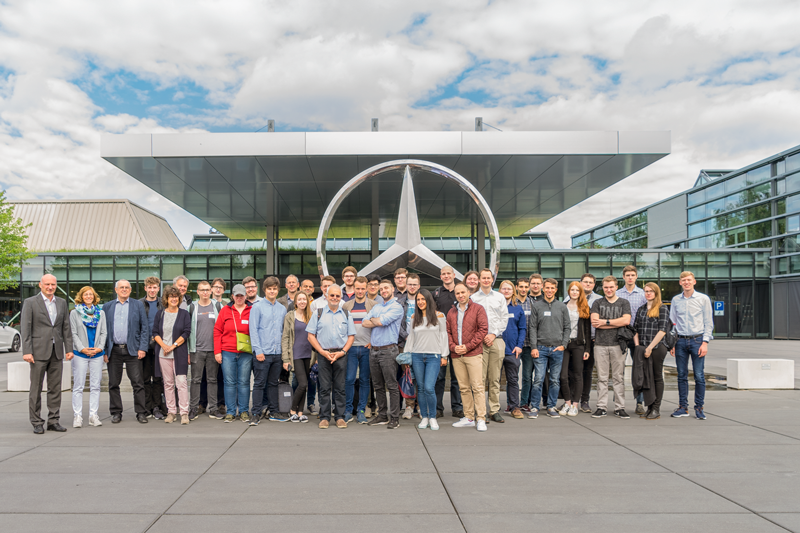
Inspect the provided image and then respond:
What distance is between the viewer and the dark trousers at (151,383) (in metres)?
7.52

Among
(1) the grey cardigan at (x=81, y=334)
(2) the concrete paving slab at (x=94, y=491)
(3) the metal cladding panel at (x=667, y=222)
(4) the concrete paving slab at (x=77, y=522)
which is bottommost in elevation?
(2) the concrete paving slab at (x=94, y=491)

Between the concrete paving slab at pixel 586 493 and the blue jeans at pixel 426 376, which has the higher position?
the blue jeans at pixel 426 376

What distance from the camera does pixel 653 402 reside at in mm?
7402

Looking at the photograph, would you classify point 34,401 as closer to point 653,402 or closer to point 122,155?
point 653,402

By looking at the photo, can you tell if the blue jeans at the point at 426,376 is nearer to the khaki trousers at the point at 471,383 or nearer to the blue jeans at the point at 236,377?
the khaki trousers at the point at 471,383

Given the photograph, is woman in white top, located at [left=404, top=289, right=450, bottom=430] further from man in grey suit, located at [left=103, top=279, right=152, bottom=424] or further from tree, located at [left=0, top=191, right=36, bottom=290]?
tree, located at [left=0, top=191, right=36, bottom=290]

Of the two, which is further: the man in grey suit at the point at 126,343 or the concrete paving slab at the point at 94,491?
the man in grey suit at the point at 126,343

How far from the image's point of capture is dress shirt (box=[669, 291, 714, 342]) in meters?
7.40

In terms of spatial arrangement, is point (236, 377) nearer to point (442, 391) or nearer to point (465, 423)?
point (442, 391)

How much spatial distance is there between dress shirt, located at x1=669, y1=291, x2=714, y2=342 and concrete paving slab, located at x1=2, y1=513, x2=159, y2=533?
6807 mm

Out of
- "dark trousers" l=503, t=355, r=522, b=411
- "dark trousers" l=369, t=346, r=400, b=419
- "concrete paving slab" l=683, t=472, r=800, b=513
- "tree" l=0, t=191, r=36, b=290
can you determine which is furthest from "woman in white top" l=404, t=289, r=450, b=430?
"tree" l=0, t=191, r=36, b=290

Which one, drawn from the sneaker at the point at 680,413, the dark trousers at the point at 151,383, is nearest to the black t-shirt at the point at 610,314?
the sneaker at the point at 680,413

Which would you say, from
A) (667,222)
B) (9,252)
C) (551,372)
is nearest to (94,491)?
(551,372)

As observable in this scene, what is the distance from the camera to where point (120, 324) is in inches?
287
